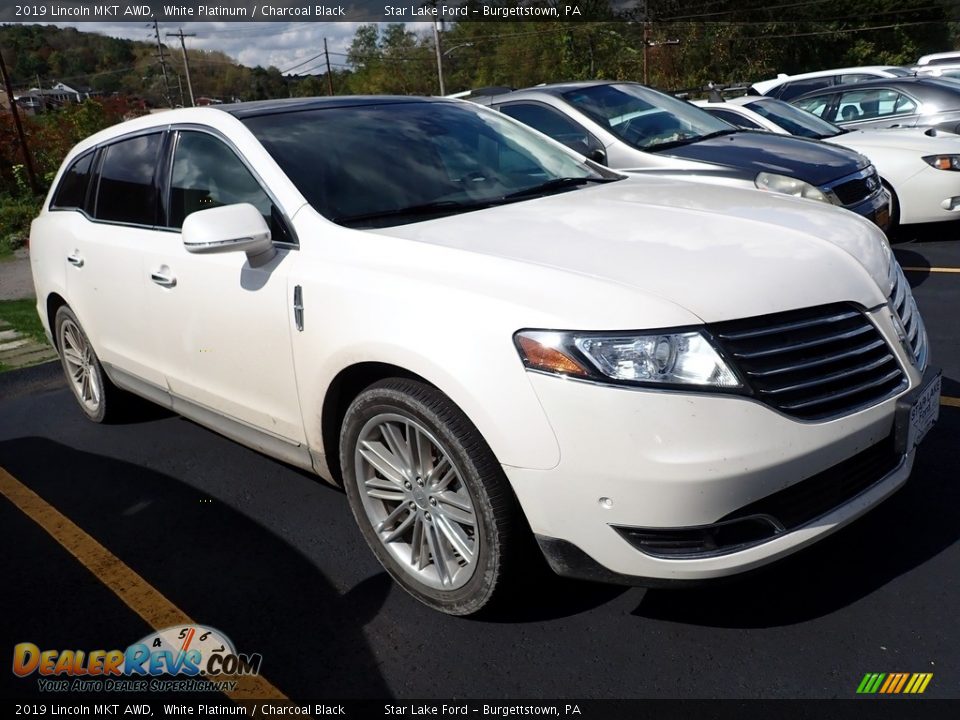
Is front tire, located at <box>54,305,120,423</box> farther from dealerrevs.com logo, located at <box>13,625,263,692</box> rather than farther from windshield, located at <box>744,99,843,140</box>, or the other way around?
windshield, located at <box>744,99,843,140</box>

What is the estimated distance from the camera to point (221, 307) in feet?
11.1

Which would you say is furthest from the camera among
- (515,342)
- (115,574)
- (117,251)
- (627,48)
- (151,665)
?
(627,48)

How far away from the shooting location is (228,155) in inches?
138

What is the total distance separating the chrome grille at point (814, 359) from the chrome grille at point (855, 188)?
156 inches

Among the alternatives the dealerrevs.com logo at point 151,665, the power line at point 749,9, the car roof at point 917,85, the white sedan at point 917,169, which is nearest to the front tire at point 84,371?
the dealerrevs.com logo at point 151,665

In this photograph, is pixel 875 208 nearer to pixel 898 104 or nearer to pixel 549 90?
pixel 549 90

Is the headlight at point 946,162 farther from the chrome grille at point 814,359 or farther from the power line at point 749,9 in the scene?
the power line at point 749,9

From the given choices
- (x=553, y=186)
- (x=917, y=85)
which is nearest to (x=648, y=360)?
(x=553, y=186)

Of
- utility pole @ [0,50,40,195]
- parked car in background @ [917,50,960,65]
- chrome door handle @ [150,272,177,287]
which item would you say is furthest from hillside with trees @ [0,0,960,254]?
chrome door handle @ [150,272,177,287]

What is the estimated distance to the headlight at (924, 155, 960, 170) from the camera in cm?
766

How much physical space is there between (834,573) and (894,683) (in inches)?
21.5

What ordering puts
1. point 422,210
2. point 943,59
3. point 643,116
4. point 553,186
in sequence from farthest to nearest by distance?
point 943,59 → point 643,116 → point 553,186 → point 422,210

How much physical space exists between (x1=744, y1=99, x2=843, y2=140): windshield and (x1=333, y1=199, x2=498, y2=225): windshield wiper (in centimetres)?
672

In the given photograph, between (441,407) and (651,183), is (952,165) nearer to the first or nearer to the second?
(651,183)
